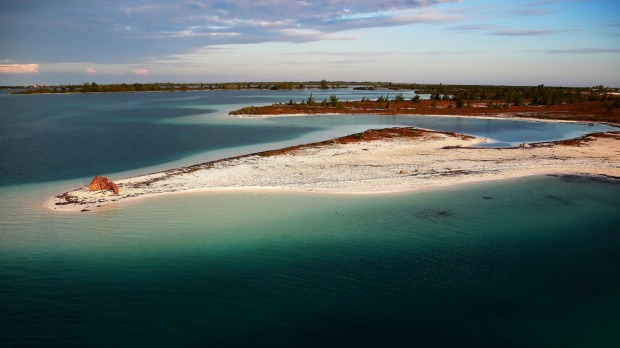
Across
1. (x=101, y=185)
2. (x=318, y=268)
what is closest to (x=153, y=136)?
(x=101, y=185)

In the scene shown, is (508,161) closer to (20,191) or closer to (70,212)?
(70,212)

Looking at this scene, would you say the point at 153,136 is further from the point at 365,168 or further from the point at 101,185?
the point at 365,168

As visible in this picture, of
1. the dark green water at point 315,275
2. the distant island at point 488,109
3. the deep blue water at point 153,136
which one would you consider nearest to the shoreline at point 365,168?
the dark green water at point 315,275

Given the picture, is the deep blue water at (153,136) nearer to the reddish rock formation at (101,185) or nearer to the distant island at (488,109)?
the reddish rock formation at (101,185)

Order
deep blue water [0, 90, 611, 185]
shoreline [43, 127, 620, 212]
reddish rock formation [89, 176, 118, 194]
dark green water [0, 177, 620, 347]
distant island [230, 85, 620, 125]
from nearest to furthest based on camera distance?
1. dark green water [0, 177, 620, 347]
2. reddish rock formation [89, 176, 118, 194]
3. shoreline [43, 127, 620, 212]
4. deep blue water [0, 90, 611, 185]
5. distant island [230, 85, 620, 125]

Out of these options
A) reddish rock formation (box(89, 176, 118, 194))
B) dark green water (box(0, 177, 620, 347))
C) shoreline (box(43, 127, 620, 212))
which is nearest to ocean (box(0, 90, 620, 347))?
dark green water (box(0, 177, 620, 347))

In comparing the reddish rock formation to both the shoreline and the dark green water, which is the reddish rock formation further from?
the dark green water
